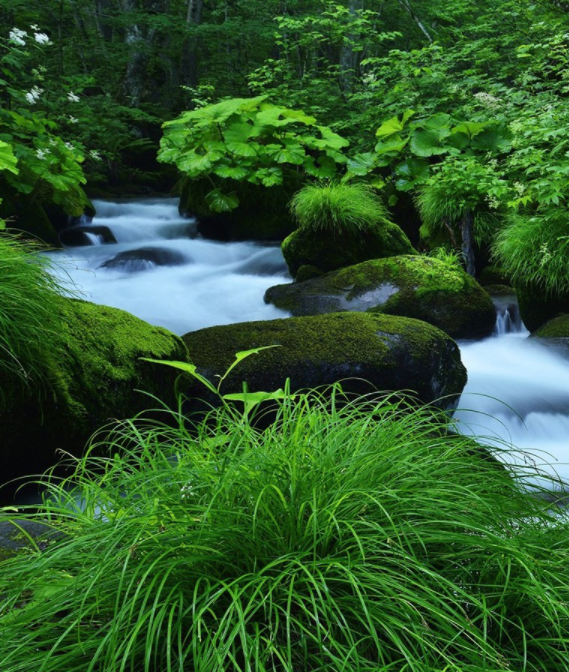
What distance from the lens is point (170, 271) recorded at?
28.5 ft

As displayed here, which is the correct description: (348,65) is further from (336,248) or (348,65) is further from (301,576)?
(301,576)

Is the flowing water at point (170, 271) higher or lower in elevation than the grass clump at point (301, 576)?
lower

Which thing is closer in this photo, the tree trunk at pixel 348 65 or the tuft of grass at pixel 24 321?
the tuft of grass at pixel 24 321

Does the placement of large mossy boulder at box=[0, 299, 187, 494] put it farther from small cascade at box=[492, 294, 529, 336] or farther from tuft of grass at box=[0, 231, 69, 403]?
small cascade at box=[492, 294, 529, 336]

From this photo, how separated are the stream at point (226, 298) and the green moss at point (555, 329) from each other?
165 mm

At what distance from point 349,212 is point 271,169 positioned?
2.31 metres

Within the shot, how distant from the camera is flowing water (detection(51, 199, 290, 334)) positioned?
7.39 meters

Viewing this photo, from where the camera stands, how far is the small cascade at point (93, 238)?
9531mm

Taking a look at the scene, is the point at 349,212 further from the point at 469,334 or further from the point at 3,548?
the point at 3,548

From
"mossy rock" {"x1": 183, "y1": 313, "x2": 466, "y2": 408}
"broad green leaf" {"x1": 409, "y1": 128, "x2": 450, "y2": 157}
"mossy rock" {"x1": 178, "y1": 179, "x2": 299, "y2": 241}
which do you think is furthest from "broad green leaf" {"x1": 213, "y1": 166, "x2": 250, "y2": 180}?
"mossy rock" {"x1": 183, "y1": 313, "x2": 466, "y2": 408}

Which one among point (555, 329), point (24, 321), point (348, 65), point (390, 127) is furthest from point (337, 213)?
point (348, 65)

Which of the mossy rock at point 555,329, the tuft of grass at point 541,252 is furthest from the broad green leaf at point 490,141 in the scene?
the mossy rock at point 555,329

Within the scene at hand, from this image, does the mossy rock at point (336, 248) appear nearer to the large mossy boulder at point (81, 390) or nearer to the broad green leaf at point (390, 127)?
the broad green leaf at point (390, 127)

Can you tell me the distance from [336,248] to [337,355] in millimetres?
3668
